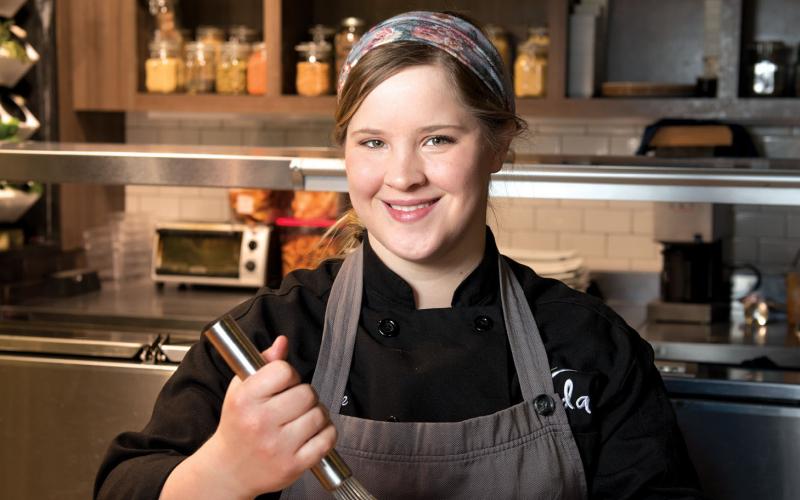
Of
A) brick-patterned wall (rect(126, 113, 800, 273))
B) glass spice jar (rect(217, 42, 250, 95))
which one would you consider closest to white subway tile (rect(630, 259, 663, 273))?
brick-patterned wall (rect(126, 113, 800, 273))

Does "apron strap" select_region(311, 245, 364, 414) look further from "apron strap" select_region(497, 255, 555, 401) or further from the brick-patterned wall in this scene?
the brick-patterned wall

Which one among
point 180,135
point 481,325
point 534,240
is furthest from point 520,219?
point 481,325

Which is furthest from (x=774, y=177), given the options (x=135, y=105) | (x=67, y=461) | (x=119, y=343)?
(x=135, y=105)

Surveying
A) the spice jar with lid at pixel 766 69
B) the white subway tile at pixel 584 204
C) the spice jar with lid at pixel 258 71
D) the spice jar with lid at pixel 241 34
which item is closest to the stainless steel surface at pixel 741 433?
the spice jar with lid at pixel 766 69

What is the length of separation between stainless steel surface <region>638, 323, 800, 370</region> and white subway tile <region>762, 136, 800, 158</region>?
954mm

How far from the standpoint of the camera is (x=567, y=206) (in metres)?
4.01

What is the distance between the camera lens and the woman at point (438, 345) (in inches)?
58.2

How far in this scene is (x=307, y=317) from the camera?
1.61m

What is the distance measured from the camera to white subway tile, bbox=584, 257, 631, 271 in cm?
393

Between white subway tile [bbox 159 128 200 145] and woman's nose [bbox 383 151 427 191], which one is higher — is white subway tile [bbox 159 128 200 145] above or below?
above

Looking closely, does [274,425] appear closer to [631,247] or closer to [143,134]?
[631,247]

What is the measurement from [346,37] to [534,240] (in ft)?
3.36

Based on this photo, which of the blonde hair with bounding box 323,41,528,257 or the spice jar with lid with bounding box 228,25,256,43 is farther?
the spice jar with lid with bounding box 228,25,256,43

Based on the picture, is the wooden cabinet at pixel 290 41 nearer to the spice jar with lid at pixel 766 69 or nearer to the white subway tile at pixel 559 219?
the spice jar with lid at pixel 766 69
